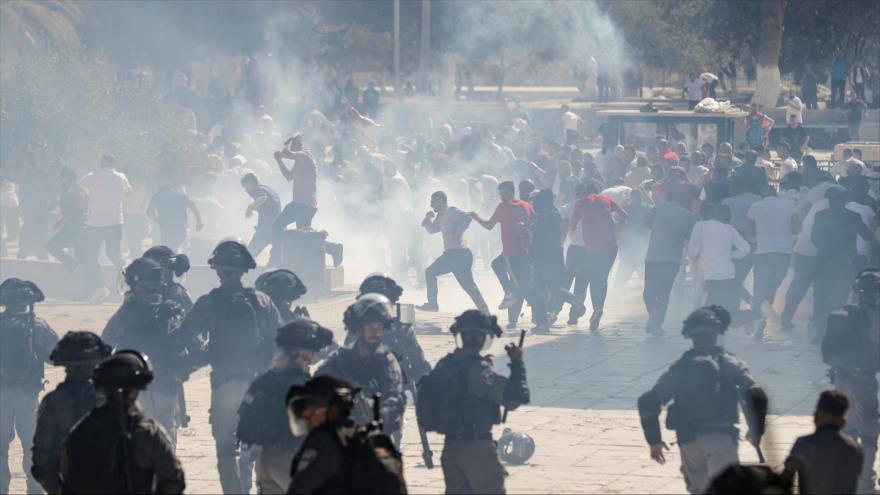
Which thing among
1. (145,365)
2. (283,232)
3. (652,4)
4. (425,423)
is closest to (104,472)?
Result: (145,365)

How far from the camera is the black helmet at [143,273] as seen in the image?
10.6 m

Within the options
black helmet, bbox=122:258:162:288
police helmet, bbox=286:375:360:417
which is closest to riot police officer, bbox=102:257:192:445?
black helmet, bbox=122:258:162:288

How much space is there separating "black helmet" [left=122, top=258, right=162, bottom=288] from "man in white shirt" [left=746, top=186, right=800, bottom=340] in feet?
24.9

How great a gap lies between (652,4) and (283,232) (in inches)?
1286

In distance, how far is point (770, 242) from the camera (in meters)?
16.5

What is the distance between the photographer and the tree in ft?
132

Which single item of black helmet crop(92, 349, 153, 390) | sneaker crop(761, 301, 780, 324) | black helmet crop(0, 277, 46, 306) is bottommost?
sneaker crop(761, 301, 780, 324)

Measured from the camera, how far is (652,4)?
49.8 metres

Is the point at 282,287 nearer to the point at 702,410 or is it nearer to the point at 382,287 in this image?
A: the point at 382,287

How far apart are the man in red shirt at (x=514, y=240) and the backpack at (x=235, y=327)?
24.4ft

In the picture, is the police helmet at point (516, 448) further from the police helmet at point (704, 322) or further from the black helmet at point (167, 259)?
the police helmet at point (704, 322)

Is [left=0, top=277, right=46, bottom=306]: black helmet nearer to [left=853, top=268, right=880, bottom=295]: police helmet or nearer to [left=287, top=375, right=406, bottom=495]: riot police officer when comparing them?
[left=287, top=375, right=406, bottom=495]: riot police officer

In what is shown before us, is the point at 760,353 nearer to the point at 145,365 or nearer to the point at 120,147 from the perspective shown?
the point at 145,365

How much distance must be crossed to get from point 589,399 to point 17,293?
531 centimetres
